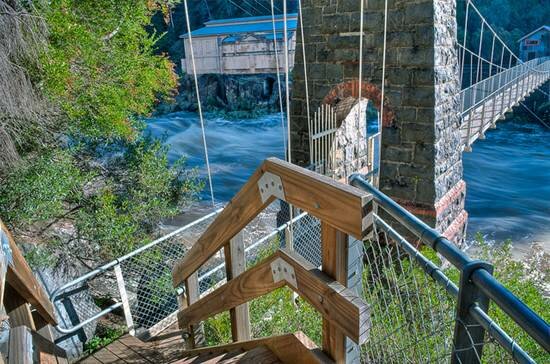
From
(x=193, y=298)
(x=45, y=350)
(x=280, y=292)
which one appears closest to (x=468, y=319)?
(x=45, y=350)

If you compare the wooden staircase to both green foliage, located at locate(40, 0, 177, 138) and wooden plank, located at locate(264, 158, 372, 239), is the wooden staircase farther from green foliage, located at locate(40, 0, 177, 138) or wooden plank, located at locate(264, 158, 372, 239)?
green foliage, located at locate(40, 0, 177, 138)

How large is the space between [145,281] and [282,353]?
9.39 feet

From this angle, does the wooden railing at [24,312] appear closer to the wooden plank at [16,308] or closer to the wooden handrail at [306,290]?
the wooden plank at [16,308]

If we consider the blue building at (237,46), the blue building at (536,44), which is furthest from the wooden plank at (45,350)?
the blue building at (536,44)

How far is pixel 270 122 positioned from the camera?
1875 cm

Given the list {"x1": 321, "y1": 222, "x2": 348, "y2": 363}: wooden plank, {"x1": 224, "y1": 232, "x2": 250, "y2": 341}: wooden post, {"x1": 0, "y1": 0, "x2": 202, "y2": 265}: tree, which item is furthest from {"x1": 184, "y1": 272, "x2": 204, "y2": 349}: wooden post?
{"x1": 0, "y1": 0, "x2": 202, "y2": 265}: tree

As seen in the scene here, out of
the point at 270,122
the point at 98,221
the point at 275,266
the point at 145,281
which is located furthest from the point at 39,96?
the point at 270,122

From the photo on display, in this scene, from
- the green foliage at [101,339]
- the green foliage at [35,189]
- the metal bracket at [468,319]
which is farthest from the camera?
the green foliage at [35,189]

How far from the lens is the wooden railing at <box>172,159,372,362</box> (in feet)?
2.59

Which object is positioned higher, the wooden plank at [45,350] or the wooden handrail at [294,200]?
the wooden handrail at [294,200]

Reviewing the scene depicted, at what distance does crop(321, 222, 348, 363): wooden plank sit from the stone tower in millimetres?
3647

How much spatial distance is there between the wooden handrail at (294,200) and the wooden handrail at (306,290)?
0.13 metres

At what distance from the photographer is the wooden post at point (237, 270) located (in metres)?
1.33

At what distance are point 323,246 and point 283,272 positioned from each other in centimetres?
17
